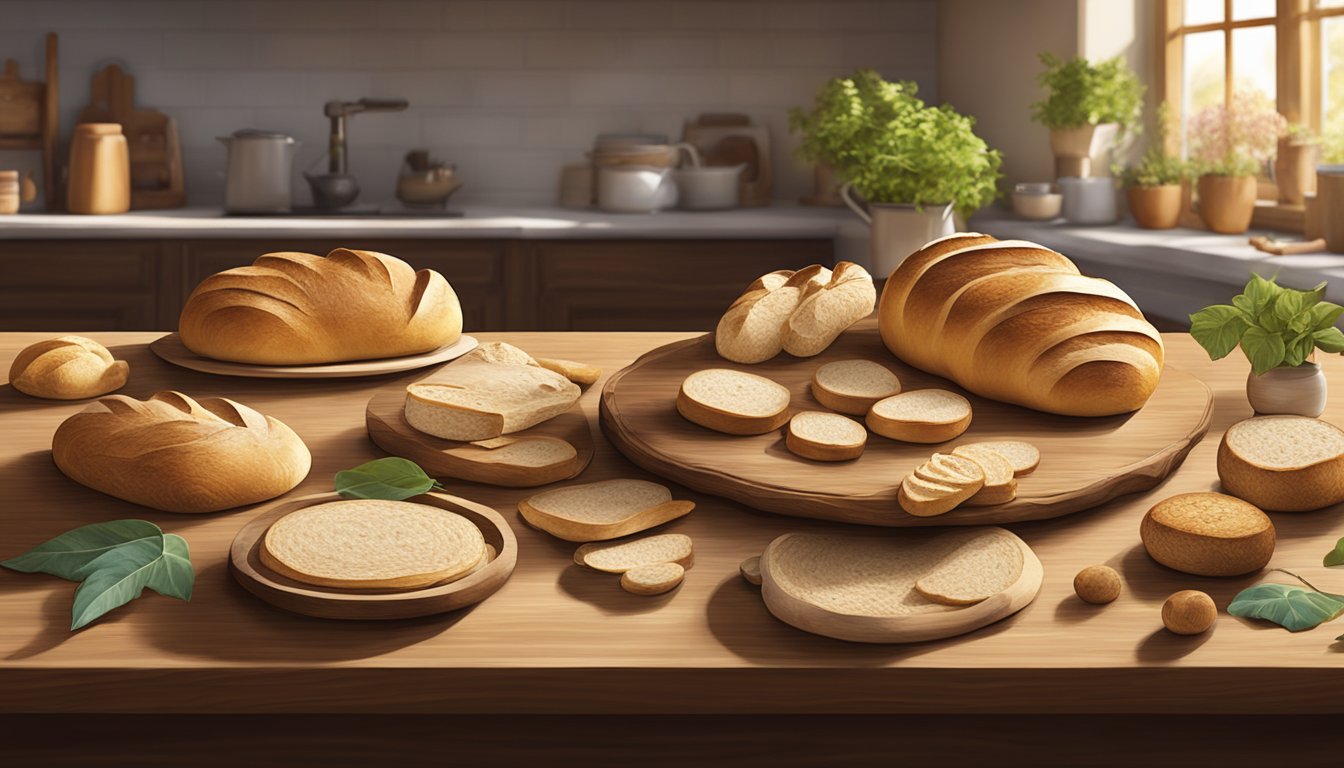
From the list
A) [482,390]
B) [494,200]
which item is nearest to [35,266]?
[494,200]

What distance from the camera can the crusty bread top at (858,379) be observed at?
1021 mm

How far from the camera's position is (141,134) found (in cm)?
366

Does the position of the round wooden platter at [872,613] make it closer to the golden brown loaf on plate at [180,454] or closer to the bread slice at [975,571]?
the bread slice at [975,571]

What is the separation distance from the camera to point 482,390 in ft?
3.32

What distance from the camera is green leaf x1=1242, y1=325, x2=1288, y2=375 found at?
986 millimetres

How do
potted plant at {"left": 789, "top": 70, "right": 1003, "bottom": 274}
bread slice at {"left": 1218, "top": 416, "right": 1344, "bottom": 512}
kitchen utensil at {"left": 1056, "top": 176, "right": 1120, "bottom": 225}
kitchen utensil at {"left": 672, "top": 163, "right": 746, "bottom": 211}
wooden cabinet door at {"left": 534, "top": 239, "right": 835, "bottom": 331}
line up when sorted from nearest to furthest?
bread slice at {"left": 1218, "top": 416, "right": 1344, "bottom": 512} → potted plant at {"left": 789, "top": 70, "right": 1003, "bottom": 274} → kitchen utensil at {"left": 1056, "top": 176, "right": 1120, "bottom": 225} → wooden cabinet door at {"left": 534, "top": 239, "right": 835, "bottom": 331} → kitchen utensil at {"left": 672, "top": 163, "right": 746, "bottom": 211}

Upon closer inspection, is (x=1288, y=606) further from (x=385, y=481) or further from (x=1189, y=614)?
(x=385, y=481)

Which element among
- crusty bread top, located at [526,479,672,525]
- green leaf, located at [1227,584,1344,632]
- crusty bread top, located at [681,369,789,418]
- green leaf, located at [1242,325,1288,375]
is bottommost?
green leaf, located at [1227,584,1344,632]

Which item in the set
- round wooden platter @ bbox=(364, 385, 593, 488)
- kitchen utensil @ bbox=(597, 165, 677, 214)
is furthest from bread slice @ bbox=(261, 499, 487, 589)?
kitchen utensil @ bbox=(597, 165, 677, 214)

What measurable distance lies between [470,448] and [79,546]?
290 mm

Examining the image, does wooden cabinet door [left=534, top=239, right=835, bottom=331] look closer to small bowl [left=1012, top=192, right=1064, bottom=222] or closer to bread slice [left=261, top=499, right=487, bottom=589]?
small bowl [left=1012, top=192, right=1064, bottom=222]

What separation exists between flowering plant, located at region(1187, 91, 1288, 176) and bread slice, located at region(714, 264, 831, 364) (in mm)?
1774

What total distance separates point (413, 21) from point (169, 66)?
2.48ft

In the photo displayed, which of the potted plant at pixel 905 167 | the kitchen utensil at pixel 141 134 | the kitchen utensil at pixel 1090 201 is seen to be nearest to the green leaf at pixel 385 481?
the potted plant at pixel 905 167
